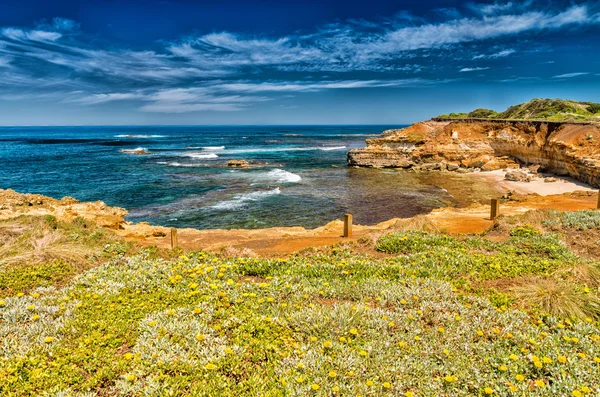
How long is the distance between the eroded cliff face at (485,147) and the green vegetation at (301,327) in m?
32.5

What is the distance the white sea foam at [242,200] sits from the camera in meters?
27.2

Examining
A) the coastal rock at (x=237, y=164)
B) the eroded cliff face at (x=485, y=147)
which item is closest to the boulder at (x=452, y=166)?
the eroded cliff face at (x=485, y=147)

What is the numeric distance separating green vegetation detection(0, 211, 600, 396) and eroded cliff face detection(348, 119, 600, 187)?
32.5 metres

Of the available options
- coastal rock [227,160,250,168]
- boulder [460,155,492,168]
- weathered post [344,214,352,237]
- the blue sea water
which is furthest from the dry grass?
coastal rock [227,160,250,168]

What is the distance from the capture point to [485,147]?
47.8 meters

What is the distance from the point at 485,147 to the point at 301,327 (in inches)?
1965

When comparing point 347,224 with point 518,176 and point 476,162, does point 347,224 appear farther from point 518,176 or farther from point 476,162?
point 476,162

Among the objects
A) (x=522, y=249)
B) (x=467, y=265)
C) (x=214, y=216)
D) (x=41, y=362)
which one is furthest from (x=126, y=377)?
(x=214, y=216)

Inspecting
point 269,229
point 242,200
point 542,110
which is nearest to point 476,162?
point 242,200

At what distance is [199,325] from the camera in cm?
520

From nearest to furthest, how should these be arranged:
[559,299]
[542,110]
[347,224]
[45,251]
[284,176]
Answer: [559,299] → [45,251] → [347,224] → [284,176] → [542,110]

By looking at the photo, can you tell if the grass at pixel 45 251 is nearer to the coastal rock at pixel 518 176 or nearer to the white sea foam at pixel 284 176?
the white sea foam at pixel 284 176

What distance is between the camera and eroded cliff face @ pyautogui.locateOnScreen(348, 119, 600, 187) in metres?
33.6

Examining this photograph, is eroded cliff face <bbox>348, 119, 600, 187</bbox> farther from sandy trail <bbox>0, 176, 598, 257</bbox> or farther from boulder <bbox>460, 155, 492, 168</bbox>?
sandy trail <bbox>0, 176, 598, 257</bbox>
